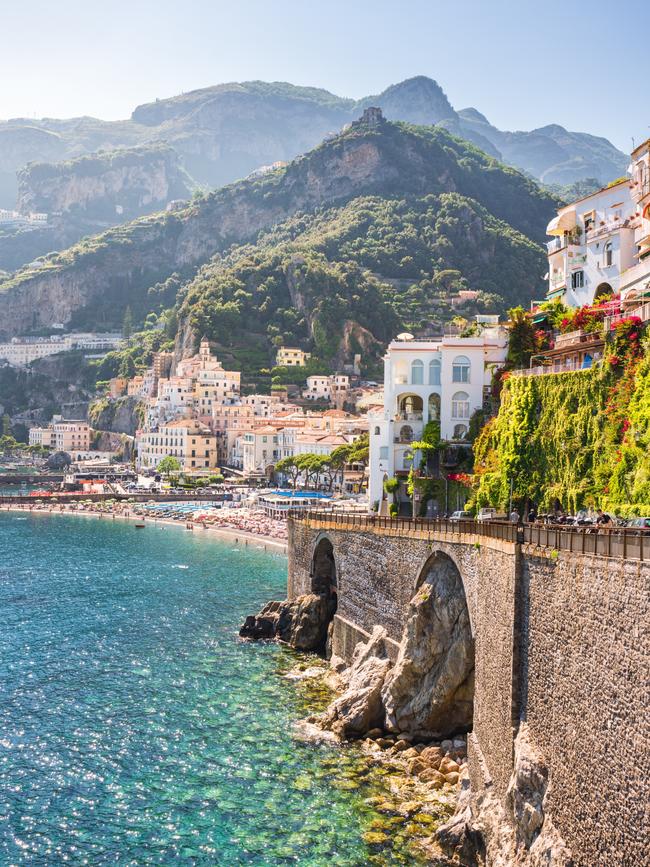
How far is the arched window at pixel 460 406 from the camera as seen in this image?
47781 mm

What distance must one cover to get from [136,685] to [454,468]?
19107 mm

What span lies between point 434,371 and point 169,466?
102 m

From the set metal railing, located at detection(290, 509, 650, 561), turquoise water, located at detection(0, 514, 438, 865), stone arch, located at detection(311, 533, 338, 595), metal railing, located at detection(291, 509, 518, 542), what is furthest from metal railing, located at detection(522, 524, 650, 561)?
stone arch, located at detection(311, 533, 338, 595)

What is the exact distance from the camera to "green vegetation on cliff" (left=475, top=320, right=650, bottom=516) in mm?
28078

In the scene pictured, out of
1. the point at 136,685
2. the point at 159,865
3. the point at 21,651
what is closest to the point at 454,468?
the point at 136,685

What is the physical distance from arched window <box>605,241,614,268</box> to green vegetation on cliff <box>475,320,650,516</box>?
8.97 metres

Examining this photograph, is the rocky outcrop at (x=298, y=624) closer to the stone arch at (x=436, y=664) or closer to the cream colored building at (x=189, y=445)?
the stone arch at (x=436, y=664)

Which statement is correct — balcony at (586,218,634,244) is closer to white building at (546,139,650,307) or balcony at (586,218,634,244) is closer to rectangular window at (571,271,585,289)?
white building at (546,139,650,307)

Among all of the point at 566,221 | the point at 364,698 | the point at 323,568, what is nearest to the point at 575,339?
the point at 566,221

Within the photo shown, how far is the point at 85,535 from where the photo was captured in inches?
3723

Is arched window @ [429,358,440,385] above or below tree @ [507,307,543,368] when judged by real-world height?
below

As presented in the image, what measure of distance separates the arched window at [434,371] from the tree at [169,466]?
3949 inches

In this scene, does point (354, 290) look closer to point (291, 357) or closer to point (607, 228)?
point (291, 357)

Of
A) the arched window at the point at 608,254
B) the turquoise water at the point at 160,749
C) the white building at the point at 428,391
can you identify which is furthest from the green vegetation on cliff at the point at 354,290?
the arched window at the point at 608,254
